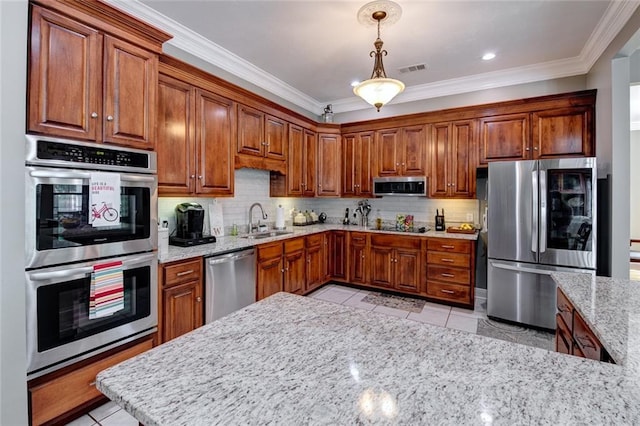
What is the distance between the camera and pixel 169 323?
2346 mm

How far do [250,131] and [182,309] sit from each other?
2055 millimetres

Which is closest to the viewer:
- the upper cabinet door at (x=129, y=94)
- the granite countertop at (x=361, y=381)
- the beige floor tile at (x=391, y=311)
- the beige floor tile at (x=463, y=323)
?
the granite countertop at (x=361, y=381)

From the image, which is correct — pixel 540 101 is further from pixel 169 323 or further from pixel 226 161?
pixel 169 323

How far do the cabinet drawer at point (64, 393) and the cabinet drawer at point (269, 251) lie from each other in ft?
5.05

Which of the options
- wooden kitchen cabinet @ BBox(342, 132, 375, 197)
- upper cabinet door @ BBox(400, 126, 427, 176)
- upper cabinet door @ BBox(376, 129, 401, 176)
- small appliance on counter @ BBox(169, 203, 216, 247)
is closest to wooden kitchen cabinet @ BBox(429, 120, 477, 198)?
upper cabinet door @ BBox(400, 126, 427, 176)

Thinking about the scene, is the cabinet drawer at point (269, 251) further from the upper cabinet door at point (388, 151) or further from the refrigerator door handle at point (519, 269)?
the refrigerator door handle at point (519, 269)

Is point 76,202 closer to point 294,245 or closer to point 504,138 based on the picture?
point 294,245

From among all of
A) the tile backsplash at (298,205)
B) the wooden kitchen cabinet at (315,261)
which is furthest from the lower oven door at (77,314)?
the wooden kitchen cabinet at (315,261)

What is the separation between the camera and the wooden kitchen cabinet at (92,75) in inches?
65.5

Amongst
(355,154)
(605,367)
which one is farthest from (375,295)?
(605,367)

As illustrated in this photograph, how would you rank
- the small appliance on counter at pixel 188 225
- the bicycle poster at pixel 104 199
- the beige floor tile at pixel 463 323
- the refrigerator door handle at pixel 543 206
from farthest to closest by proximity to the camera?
the beige floor tile at pixel 463 323 → the refrigerator door handle at pixel 543 206 → the small appliance on counter at pixel 188 225 → the bicycle poster at pixel 104 199

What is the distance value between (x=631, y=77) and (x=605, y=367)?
3.53m

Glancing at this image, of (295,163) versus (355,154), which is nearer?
(295,163)

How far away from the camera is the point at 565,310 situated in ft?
5.67
